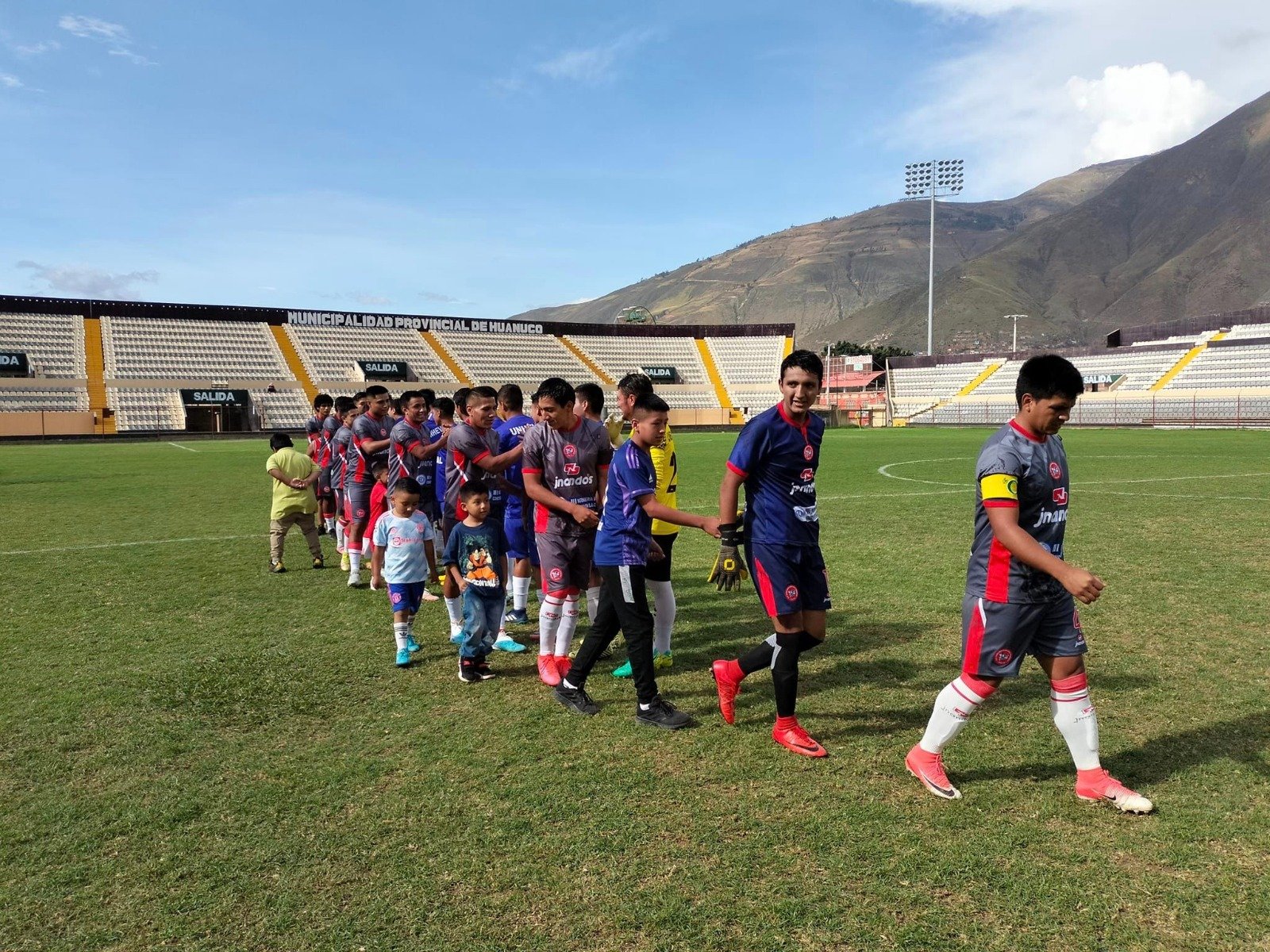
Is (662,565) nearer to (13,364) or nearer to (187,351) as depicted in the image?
(13,364)

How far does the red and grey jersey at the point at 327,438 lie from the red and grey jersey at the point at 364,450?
122 centimetres

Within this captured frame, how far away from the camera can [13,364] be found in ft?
162

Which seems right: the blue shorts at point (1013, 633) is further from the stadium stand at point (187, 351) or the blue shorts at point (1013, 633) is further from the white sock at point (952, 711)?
the stadium stand at point (187, 351)

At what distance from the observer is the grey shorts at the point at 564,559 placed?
5.93 meters

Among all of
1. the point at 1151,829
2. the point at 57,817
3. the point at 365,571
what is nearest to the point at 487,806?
the point at 57,817

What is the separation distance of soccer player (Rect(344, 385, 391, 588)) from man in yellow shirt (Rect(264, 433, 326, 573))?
758mm

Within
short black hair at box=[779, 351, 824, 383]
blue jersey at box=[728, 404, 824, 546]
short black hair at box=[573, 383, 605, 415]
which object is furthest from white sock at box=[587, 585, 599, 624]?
short black hair at box=[779, 351, 824, 383]

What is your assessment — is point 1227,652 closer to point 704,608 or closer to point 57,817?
point 704,608

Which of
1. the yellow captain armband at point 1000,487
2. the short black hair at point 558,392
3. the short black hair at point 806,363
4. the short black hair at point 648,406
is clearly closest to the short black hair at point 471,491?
the short black hair at point 558,392

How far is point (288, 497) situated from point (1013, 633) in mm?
8973

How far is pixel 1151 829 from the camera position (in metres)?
3.79

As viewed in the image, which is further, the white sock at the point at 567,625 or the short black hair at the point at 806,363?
the white sock at the point at 567,625

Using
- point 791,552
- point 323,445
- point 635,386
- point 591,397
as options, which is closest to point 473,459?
point 591,397

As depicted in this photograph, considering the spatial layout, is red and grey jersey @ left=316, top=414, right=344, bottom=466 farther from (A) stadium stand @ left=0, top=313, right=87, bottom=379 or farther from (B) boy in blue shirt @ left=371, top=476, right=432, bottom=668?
(A) stadium stand @ left=0, top=313, right=87, bottom=379
